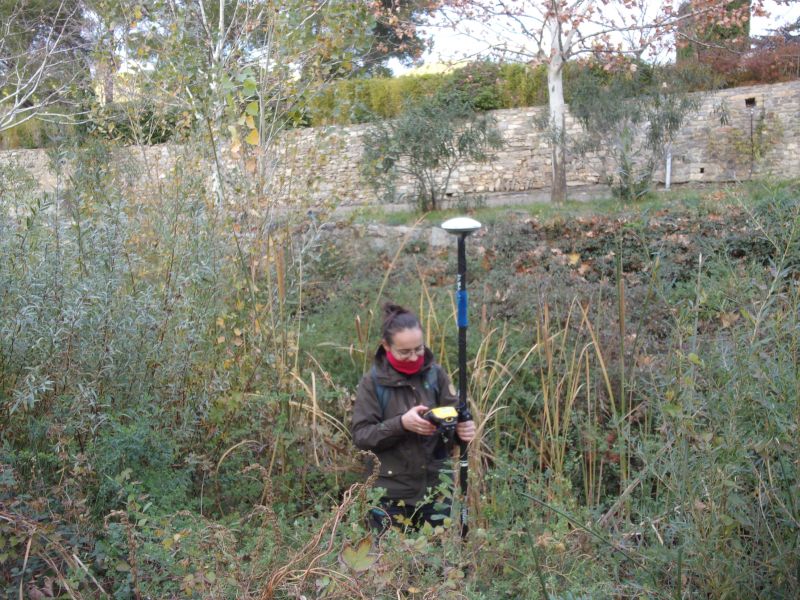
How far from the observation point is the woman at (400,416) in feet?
11.6

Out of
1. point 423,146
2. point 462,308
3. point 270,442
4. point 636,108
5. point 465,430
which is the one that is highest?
point 636,108

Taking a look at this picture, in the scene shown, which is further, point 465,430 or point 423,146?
point 423,146

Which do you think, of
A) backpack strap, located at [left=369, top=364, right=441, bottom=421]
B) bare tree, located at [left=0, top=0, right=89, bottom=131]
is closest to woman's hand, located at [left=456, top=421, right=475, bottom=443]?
backpack strap, located at [left=369, top=364, right=441, bottom=421]

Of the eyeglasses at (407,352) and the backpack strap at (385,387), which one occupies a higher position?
the eyeglasses at (407,352)

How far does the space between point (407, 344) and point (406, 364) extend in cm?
13

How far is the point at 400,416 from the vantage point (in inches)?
137

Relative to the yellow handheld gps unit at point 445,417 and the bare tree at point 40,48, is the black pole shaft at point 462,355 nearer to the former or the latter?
the yellow handheld gps unit at point 445,417

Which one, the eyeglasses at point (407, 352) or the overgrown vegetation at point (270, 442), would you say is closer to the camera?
the overgrown vegetation at point (270, 442)

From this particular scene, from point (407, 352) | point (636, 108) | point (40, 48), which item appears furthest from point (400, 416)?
point (636, 108)

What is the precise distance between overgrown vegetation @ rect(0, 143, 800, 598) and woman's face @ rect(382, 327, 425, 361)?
0.61m

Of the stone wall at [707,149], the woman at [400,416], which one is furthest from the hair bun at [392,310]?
the stone wall at [707,149]

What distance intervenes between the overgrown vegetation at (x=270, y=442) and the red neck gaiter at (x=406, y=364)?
0.57 metres

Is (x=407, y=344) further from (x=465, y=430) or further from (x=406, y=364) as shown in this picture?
(x=465, y=430)

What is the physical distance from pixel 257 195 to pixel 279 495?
1.51 metres
